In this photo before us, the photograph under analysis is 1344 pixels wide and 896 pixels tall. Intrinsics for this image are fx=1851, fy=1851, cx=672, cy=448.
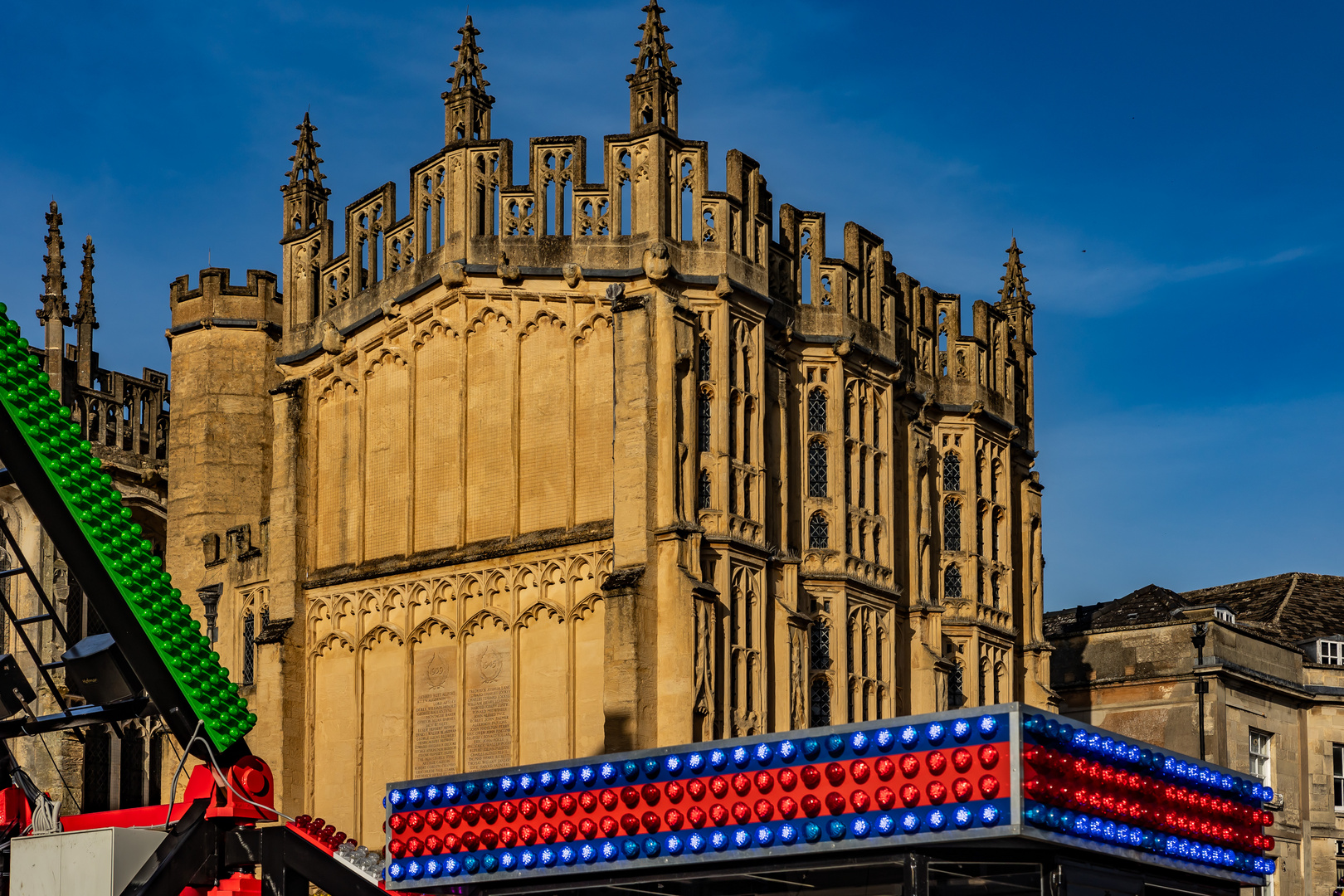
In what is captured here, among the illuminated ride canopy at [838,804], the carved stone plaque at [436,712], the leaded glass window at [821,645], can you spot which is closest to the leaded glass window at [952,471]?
the leaded glass window at [821,645]

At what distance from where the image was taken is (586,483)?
29719 millimetres

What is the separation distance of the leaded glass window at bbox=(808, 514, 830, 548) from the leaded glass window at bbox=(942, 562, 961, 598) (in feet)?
18.3

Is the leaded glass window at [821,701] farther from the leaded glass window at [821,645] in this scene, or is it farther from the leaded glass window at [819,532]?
the leaded glass window at [819,532]

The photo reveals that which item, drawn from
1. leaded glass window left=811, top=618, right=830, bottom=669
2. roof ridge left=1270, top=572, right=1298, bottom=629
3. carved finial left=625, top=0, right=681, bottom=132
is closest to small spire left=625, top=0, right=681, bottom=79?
carved finial left=625, top=0, right=681, bottom=132

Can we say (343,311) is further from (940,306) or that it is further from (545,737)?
(940,306)

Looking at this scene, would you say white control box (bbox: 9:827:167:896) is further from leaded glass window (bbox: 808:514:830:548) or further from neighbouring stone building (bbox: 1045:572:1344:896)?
neighbouring stone building (bbox: 1045:572:1344:896)

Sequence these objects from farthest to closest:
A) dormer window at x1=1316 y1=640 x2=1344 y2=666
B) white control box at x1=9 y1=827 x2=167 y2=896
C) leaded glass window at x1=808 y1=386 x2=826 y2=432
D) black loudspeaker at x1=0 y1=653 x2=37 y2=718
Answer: dormer window at x1=1316 y1=640 x2=1344 y2=666 < leaded glass window at x1=808 y1=386 x2=826 y2=432 < black loudspeaker at x1=0 y1=653 x2=37 y2=718 < white control box at x1=9 y1=827 x2=167 y2=896

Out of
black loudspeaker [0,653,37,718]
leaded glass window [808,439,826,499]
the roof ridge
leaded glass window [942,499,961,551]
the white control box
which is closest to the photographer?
the white control box

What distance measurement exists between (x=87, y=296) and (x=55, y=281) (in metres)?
1.84

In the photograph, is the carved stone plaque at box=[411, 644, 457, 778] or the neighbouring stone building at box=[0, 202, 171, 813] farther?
the neighbouring stone building at box=[0, 202, 171, 813]

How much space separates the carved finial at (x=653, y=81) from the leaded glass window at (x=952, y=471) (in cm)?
1052

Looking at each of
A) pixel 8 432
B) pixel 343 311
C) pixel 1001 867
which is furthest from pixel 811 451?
pixel 8 432

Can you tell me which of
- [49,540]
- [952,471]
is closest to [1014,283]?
[952,471]

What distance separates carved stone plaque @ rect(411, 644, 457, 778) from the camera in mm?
30891
